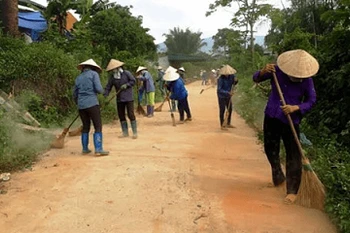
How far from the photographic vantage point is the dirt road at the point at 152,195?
422cm

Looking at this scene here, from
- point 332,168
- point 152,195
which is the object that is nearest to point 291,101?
point 332,168

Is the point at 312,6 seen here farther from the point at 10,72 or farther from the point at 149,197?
Result: the point at 149,197

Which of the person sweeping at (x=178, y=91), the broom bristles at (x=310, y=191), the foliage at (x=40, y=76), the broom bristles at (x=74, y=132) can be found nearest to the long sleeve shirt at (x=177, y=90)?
the person sweeping at (x=178, y=91)

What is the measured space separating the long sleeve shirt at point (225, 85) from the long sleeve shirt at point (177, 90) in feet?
5.30

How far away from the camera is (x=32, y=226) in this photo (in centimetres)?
416

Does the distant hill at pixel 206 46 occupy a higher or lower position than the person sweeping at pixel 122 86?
higher

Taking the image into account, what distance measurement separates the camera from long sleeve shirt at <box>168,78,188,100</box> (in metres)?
12.0

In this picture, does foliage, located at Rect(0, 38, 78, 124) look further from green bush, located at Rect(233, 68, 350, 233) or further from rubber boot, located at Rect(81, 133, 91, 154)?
green bush, located at Rect(233, 68, 350, 233)

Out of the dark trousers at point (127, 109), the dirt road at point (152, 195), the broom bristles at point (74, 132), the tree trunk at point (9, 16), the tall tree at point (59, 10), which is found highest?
the tall tree at point (59, 10)

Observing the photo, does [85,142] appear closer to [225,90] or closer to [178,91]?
[225,90]

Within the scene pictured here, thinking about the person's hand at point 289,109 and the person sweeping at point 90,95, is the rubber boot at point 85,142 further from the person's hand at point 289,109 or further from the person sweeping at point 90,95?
the person's hand at point 289,109

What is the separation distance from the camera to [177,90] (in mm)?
11969

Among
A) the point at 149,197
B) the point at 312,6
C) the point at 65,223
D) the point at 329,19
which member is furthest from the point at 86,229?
the point at 312,6

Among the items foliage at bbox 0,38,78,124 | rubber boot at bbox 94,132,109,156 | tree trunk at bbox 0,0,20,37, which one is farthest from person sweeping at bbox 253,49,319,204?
tree trunk at bbox 0,0,20,37
